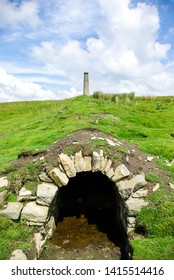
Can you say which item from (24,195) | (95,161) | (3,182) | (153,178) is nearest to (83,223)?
(95,161)

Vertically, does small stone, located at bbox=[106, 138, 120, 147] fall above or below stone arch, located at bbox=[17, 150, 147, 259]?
above

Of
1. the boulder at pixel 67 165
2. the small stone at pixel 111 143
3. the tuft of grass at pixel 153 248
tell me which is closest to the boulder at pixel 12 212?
the boulder at pixel 67 165

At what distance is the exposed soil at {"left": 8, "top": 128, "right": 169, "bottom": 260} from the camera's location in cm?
1177

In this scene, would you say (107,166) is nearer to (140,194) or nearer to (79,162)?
(79,162)

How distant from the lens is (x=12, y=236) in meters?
10.6

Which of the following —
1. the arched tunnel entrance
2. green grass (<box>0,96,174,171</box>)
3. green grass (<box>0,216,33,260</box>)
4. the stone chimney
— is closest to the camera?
green grass (<box>0,216,33,260</box>)

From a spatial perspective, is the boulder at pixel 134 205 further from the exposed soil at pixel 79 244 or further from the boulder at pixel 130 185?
the exposed soil at pixel 79 244

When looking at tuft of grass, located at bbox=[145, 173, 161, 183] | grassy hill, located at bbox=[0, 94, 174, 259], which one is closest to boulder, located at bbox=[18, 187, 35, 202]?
grassy hill, located at bbox=[0, 94, 174, 259]

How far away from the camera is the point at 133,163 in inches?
503

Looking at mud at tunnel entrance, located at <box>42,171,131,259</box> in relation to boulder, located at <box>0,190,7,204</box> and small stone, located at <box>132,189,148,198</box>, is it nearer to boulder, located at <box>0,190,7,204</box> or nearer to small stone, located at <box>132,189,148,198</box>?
small stone, located at <box>132,189,148,198</box>

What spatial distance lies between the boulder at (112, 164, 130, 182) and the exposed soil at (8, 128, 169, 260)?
0.30 metres
